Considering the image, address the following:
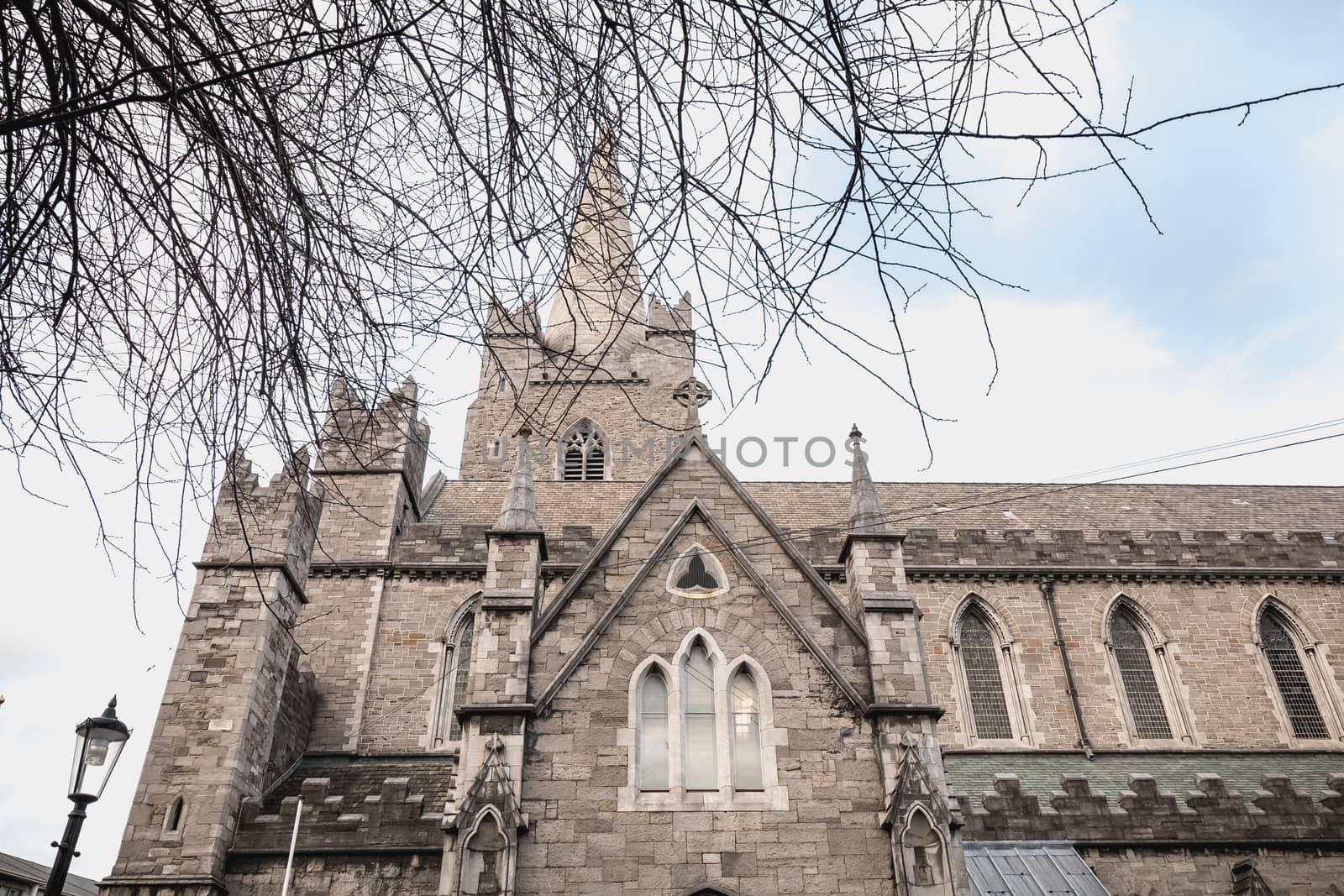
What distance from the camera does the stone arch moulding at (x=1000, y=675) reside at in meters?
16.1

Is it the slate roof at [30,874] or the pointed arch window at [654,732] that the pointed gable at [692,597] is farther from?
the slate roof at [30,874]

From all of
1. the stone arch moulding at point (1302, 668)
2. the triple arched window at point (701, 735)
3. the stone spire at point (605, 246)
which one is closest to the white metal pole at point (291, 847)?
the triple arched window at point (701, 735)

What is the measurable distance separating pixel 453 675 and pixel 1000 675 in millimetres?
9216

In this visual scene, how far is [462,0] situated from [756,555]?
851 cm

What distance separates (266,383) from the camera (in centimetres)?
420

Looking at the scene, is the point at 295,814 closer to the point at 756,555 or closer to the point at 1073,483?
the point at 756,555

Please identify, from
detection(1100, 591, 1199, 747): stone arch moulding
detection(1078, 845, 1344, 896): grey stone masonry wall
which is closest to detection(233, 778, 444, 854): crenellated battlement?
detection(1078, 845, 1344, 896): grey stone masonry wall

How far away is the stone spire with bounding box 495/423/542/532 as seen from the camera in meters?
11.4

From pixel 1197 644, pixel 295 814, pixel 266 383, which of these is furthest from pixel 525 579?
pixel 1197 644

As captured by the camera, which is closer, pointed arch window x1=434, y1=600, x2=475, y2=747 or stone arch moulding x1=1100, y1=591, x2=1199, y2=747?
pointed arch window x1=434, y1=600, x2=475, y2=747

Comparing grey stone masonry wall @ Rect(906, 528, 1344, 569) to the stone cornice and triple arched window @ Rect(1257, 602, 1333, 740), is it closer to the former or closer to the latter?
triple arched window @ Rect(1257, 602, 1333, 740)

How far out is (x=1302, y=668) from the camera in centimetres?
1712

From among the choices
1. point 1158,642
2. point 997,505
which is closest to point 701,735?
point 1158,642

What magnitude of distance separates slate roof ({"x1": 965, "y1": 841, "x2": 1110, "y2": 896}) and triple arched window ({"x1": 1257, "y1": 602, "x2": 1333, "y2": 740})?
6982 mm
